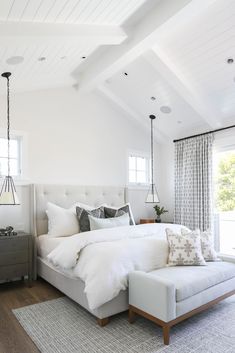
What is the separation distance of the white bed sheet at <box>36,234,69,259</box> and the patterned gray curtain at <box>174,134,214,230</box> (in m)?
2.69

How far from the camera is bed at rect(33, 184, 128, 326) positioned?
2.73 m

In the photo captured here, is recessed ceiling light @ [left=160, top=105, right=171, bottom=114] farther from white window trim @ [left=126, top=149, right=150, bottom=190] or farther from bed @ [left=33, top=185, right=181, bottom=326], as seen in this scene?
bed @ [left=33, top=185, right=181, bottom=326]

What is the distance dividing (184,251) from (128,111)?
329 cm


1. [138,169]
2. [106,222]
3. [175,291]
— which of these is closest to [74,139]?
[138,169]

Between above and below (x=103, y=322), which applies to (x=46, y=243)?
above

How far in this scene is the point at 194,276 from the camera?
2725 millimetres

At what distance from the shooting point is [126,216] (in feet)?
13.9

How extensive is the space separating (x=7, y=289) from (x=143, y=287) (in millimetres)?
2201

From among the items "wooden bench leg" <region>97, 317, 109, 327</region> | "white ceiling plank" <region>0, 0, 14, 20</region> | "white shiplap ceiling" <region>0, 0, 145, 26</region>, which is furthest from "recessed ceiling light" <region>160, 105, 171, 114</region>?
"wooden bench leg" <region>97, 317, 109, 327</region>

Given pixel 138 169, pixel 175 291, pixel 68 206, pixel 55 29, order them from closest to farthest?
pixel 175 291, pixel 55 29, pixel 68 206, pixel 138 169

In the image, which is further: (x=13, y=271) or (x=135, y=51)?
(x=13, y=271)

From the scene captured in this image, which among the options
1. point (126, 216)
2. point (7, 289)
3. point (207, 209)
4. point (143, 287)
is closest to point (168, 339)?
point (143, 287)

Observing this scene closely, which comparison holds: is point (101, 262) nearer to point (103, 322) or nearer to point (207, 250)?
point (103, 322)

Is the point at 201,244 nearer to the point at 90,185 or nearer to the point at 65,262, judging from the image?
the point at 65,262
